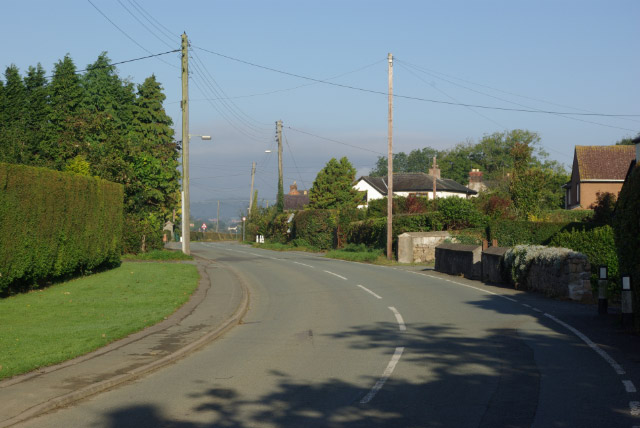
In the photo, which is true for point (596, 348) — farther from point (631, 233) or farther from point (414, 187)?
point (414, 187)

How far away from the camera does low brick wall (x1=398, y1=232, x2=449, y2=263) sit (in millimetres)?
36844

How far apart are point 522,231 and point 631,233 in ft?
70.2

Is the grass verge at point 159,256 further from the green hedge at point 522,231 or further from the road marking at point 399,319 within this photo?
the road marking at point 399,319

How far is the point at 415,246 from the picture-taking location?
36875mm

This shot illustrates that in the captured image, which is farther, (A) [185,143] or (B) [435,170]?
(B) [435,170]

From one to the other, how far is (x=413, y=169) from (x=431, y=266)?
503ft

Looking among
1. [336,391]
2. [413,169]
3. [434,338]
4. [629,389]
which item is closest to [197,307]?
[434,338]

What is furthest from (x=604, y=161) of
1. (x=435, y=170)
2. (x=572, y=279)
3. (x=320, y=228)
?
(x=572, y=279)

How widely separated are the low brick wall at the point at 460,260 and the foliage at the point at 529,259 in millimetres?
2696

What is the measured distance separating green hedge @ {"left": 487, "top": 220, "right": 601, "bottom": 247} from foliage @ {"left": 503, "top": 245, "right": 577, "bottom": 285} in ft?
30.8

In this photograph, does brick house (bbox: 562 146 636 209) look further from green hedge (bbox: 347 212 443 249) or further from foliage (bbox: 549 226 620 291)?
foliage (bbox: 549 226 620 291)

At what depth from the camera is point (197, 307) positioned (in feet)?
56.7

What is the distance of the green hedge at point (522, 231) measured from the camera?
32.2 meters

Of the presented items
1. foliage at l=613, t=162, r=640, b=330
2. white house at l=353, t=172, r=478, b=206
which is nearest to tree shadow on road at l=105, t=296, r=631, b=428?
foliage at l=613, t=162, r=640, b=330
